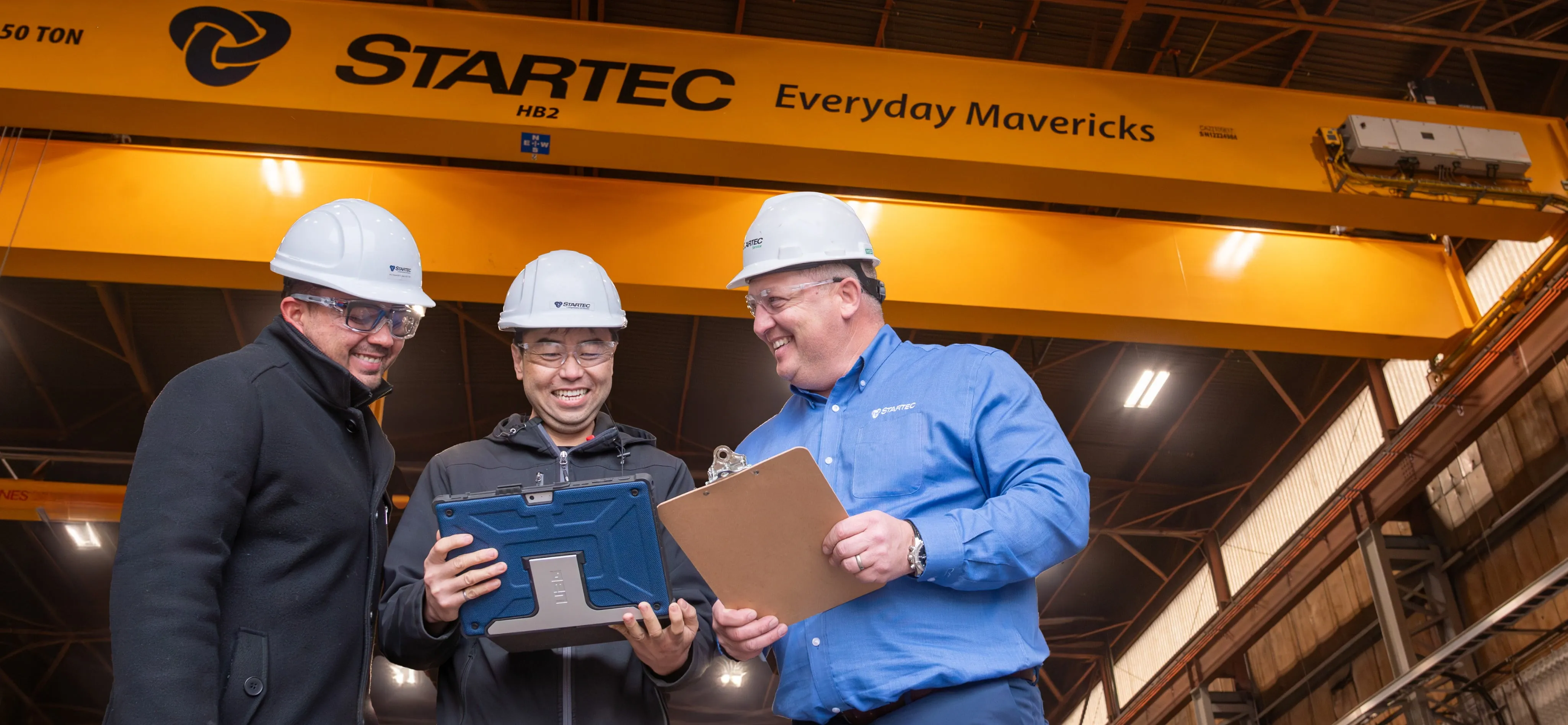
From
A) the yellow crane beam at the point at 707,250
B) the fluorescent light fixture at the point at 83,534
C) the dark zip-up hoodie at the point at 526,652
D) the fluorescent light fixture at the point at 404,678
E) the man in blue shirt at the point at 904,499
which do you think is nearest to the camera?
the man in blue shirt at the point at 904,499

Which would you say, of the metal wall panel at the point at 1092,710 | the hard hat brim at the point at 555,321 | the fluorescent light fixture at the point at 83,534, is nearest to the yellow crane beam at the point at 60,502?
the fluorescent light fixture at the point at 83,534

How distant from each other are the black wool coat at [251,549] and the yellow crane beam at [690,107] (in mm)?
4885

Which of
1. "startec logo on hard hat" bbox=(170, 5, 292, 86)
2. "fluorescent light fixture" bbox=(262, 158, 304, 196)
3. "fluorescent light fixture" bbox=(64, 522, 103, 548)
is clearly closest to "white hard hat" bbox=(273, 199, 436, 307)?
"startec logo on hard hat" bbox=(170, 5, 292, 86)

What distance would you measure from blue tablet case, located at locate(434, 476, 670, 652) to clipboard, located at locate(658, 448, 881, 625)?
0.45 ft

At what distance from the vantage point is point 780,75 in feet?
26.1

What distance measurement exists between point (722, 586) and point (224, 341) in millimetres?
13668

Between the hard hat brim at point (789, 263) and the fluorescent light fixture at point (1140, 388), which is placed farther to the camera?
the fluorescent light fixture at point (1140, 388)

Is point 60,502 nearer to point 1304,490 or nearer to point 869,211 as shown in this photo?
point 869,211

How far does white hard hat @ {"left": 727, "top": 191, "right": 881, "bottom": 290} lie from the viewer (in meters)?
3.33

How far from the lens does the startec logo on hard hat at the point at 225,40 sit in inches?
287

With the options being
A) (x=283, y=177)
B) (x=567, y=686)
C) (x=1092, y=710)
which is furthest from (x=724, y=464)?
(x=1092, y=710)

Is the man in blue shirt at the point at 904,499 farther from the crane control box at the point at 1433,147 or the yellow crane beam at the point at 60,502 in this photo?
the yellow crane beam at the point at 60,502

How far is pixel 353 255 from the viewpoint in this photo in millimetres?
3096

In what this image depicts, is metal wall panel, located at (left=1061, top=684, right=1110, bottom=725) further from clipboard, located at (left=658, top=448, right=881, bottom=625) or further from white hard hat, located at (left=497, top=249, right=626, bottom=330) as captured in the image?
clipboard, located at (left=658, top=448, right=881, bottom=625)
